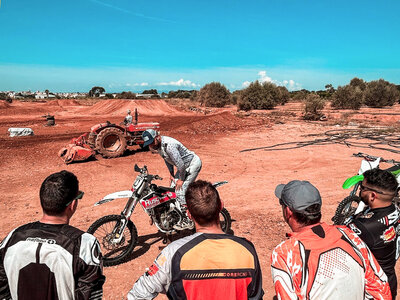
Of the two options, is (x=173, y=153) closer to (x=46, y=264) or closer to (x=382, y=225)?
(x=46, y=264)

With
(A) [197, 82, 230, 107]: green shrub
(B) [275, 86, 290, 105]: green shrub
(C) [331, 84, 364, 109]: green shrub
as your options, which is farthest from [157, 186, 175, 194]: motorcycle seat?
(A) [197, 82, 230, 107]: green shrub

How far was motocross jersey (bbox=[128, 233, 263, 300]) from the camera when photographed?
5.67 ft

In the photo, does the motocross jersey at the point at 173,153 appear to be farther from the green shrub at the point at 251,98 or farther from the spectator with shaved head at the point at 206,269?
the green shrub at the point at 251,98

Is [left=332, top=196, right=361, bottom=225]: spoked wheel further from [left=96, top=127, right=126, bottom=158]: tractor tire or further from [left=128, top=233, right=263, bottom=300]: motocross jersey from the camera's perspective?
[left=96, top=127, right=126, bottom=158]: tractor tire

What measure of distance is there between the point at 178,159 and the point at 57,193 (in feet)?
8.55

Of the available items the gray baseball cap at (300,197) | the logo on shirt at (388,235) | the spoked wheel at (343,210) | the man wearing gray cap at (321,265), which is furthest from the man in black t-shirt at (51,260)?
→ the spoked wheel at (343,210)

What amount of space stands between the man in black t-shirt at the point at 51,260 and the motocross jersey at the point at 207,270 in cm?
44

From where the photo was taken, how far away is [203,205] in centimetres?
197

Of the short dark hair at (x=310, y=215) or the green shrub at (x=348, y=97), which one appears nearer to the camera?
the short dark hair at (x=310, y=215)

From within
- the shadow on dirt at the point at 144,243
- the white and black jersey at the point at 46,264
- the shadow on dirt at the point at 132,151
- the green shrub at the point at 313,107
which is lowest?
the shadow on dirt at the point at 144,243

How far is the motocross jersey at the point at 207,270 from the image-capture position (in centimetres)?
173

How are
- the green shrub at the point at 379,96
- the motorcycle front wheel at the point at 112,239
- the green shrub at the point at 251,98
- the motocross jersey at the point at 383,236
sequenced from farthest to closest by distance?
1. the green shrub at the point at 379,96
2. the green shrub at the point at 251,98
3. the motorcycle front wheel at the point at 112,239
4. the motocross jersey at the point at 383,236

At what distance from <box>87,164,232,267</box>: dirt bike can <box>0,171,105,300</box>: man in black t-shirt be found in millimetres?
2167

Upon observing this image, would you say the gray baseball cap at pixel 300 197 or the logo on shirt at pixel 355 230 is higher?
the gray baseball cap at pixel 300 197
